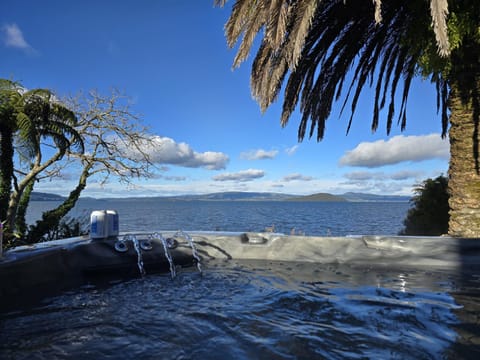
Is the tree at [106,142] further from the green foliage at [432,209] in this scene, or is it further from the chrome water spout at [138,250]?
the green foliage at [432,209]

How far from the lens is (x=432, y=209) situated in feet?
25.6

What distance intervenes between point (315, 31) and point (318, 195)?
473 feet

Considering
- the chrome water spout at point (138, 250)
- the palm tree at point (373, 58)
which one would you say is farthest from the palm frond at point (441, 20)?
the chrome water spout at point (138, 250)

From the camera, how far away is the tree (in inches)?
391

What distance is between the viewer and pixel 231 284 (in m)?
3.21

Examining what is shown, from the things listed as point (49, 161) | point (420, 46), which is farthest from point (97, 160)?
point (420, 46)

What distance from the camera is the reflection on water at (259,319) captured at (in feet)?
5.82

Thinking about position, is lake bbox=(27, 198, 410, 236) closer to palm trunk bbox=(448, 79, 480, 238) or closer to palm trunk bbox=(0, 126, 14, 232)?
palm trunk bbox=(0, 126, 14, 232)

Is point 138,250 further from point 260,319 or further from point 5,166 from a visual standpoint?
point 5,166

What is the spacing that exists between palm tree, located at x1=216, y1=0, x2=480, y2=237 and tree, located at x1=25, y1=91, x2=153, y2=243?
20.5ft

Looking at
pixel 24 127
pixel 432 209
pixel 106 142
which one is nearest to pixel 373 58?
pixel 432 209

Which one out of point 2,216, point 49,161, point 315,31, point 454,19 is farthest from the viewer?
point 49,161

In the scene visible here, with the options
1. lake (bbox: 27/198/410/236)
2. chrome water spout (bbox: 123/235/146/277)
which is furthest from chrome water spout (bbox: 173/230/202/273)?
lake (bbox: 27/198/410/236)

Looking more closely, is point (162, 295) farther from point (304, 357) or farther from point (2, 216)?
point (2, 216)
